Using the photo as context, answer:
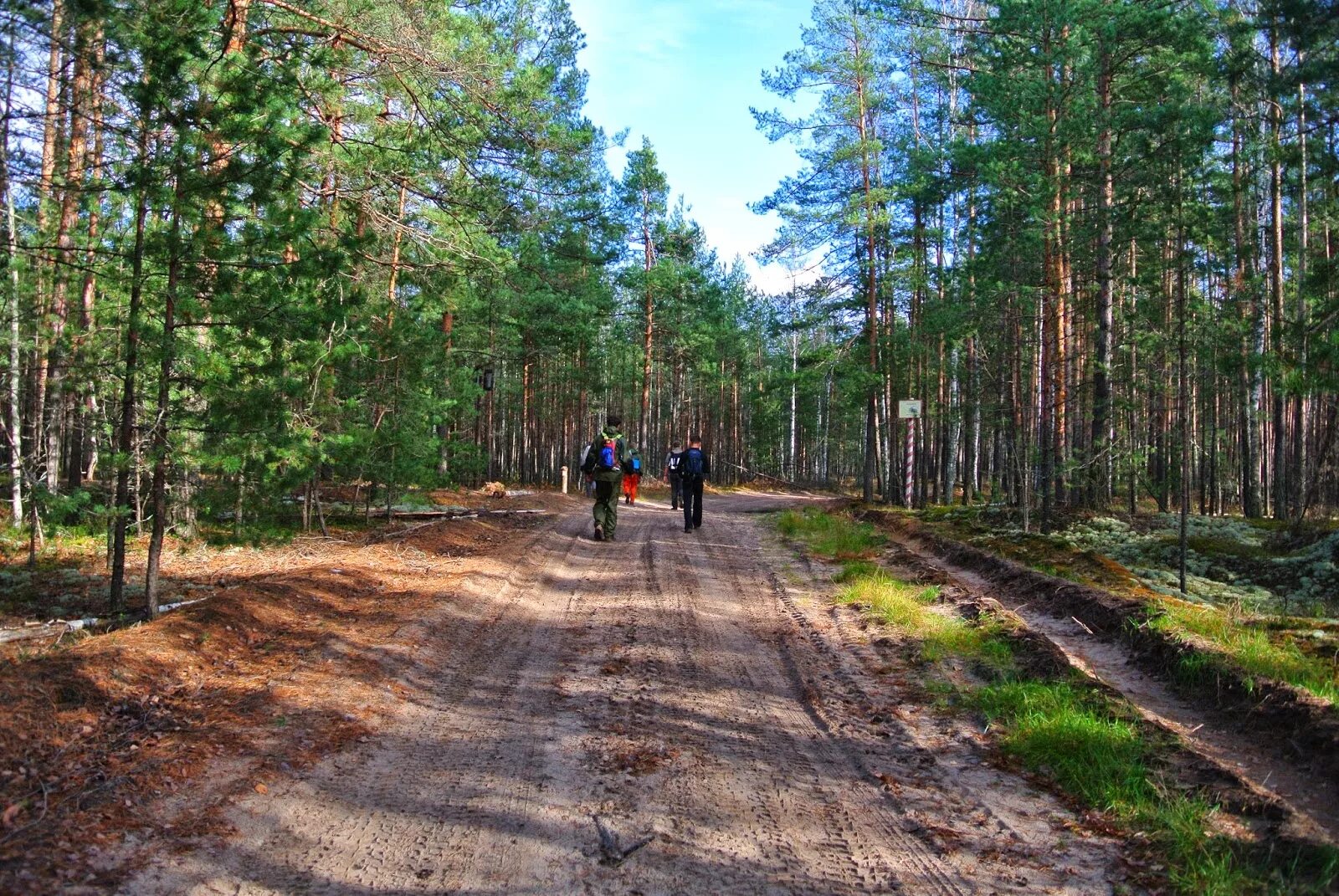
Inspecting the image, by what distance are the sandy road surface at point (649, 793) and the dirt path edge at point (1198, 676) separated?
5.44 ft

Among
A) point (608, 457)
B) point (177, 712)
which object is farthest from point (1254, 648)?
point (608, 457)

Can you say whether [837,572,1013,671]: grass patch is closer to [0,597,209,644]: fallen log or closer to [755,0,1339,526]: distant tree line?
[755,0,1339,526]: distant tree line

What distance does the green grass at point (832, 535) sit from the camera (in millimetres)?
12953

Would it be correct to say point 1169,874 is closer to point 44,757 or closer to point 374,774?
point 374,774

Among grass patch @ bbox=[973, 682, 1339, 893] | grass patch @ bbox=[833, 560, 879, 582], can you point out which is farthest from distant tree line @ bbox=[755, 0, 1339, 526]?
grass patch @ bbox=[973, 682, 1339, 893]

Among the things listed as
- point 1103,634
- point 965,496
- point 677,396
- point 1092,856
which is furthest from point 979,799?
point 677,396

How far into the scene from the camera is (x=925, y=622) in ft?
25.5

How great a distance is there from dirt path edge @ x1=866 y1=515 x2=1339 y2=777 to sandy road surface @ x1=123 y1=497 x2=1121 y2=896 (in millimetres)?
1659

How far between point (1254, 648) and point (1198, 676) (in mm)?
683

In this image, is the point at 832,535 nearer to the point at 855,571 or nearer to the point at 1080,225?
the point at 855,571

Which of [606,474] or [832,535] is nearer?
[606,474]

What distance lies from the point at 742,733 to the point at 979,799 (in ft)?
4.56

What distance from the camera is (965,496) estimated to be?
2761 centimetres

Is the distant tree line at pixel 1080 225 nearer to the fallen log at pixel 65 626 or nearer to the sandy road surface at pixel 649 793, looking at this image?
the sandy road surface at pixel 649 793
